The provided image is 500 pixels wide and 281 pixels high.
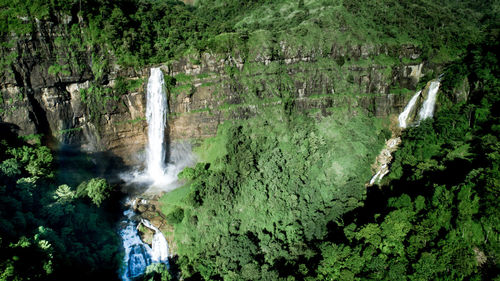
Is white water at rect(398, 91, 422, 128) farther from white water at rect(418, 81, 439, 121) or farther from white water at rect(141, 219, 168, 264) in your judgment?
white water at rect(141, 219, 168, 264)

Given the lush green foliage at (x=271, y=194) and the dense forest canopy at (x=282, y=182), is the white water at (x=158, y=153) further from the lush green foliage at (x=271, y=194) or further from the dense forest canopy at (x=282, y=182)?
the lush green foliage at (x=271, y=194)

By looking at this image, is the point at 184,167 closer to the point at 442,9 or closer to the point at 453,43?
the point at 453,43

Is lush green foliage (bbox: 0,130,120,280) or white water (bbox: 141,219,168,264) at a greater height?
lush green foliage (bbox: 0,130,120,280)

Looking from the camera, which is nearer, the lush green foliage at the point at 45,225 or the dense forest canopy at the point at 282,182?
the dense forest canopy at the point at 282,182

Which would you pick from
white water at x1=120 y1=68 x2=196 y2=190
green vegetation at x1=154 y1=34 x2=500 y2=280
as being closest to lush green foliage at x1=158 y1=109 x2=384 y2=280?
green vegetation at x1=154 y1=34 x2=500 y2=280

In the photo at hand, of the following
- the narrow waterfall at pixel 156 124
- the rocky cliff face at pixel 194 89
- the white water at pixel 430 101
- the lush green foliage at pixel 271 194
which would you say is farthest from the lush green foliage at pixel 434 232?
the narrow waterfall at pixel 156 124

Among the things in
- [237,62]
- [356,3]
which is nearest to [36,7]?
[237,62]

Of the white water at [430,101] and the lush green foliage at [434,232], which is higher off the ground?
the white water at [430,101]
